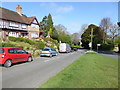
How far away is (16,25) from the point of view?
1321 inches

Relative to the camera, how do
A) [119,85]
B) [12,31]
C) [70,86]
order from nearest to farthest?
[70,86]
[119,85]
[12,31]

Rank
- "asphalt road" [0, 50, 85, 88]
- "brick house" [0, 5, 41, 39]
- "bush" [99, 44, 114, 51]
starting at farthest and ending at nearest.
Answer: "bush" [99, 44, 114, 51]
"brick house" [0, 5, 41, 39]
"asphalt road" [0, 50, 85, 88]

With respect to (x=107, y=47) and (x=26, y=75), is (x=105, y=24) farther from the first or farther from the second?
(x=26, y=75)

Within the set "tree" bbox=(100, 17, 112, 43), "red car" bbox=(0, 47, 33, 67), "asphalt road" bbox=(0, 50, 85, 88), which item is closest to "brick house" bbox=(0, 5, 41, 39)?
"red car" bbox=(0, 47, 33, 67)

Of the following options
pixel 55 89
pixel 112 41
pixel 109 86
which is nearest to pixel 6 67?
pixel 55 89

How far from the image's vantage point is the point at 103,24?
48875 millimetres

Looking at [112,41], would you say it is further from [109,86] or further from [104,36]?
[109,86]

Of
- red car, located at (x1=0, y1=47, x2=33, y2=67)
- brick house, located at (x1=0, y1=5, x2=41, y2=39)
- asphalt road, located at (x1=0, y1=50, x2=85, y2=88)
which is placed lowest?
asphalt road, located at (x1=0, y1=50, x2=85, y2=88)

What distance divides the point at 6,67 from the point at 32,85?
5.47m

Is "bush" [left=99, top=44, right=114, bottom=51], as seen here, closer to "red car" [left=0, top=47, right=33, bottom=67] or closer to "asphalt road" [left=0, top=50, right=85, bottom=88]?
"asphalt road" [left=0, top=50, right=85, bottom=88]

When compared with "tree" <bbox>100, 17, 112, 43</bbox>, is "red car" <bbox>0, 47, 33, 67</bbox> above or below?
below

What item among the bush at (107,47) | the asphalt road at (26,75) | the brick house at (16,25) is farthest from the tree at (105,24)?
the asphalt road at (26,75)

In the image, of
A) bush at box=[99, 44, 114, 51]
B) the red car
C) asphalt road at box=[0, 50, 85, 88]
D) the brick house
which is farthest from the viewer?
bush at box=[99, 44, 114, 51]

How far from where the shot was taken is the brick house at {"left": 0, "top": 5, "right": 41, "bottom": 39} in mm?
29734
